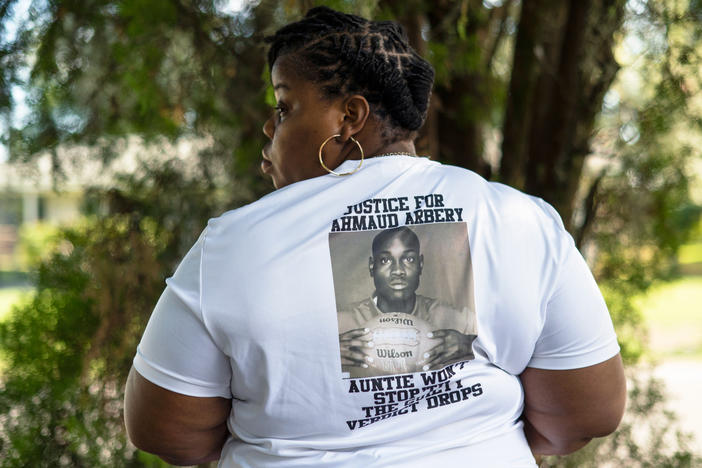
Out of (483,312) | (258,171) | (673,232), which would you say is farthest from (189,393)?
(673,232)

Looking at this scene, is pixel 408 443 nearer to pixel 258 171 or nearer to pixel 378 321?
pixel 378 321

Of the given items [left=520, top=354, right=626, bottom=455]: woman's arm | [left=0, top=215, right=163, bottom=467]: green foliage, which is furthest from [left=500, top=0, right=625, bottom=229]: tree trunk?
[left=0, top=215, right=163, bottom=467]: green foliage

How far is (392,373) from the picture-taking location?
107 cm

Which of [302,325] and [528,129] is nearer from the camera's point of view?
[302,325]

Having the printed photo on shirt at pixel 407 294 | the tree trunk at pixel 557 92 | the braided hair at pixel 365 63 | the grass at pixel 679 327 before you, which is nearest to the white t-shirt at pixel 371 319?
the printed photo on shirt at pixel 407 294

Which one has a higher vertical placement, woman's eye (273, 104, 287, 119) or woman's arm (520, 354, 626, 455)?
woman's eye (273, 104, 287, 119)

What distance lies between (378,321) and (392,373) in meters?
Result: 0.08

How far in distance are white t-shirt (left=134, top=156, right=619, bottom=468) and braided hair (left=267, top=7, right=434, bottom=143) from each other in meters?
0.13

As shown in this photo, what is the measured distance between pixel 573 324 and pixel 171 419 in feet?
2.19

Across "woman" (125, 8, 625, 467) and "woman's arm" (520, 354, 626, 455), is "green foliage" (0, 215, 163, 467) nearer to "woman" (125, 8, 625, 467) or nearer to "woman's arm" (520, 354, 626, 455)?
"woman" (125, 8, 625, 467)

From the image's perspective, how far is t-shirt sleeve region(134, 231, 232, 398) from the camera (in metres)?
1.03

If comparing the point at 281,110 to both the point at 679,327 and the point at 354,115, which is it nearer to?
the point at 354,115

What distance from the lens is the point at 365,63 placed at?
121 centimetres

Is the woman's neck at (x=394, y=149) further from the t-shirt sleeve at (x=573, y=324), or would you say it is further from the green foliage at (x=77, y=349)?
the green foliage at (x=77, y=349)
